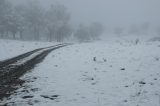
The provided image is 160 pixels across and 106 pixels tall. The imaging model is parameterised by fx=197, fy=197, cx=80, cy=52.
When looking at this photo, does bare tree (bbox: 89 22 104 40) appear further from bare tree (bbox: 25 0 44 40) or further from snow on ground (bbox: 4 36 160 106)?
snow on ground (bbox: 4 36 160 106)

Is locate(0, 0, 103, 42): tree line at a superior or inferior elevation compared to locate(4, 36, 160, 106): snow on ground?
superior

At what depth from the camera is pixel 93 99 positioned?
7262mm

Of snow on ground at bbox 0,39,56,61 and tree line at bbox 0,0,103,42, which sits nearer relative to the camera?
snow on ground at bbox 0,39,56,61

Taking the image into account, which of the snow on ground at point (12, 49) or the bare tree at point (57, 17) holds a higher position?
the bare tree at point (57, 17)

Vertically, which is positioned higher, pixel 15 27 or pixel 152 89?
pixel 15 27

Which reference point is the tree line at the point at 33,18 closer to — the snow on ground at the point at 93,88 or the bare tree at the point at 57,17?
the bare tree at the point at 57,17

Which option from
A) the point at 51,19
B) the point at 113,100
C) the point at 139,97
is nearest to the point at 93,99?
the point at 113,100

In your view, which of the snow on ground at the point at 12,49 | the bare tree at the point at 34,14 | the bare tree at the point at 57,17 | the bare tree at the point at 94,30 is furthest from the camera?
the bare tree at the point at 94,30

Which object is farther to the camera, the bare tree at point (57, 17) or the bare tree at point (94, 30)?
the bare tree at point (94, 30)

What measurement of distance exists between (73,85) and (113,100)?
8.09 ft

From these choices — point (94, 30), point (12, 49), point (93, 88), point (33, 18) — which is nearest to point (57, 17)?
point (33, 18)

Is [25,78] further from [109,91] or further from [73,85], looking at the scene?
[109,91]

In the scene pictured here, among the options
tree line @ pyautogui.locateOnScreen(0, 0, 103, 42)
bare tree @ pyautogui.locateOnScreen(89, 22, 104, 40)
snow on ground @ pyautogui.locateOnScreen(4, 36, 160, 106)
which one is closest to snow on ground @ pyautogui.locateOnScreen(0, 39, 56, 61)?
snow on ground @ pyautogui.locateOnScreen(4, 36, 160, 106)

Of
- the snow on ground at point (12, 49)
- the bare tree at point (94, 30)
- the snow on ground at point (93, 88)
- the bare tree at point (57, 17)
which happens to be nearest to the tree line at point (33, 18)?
the bare tree at point (57, 17)
